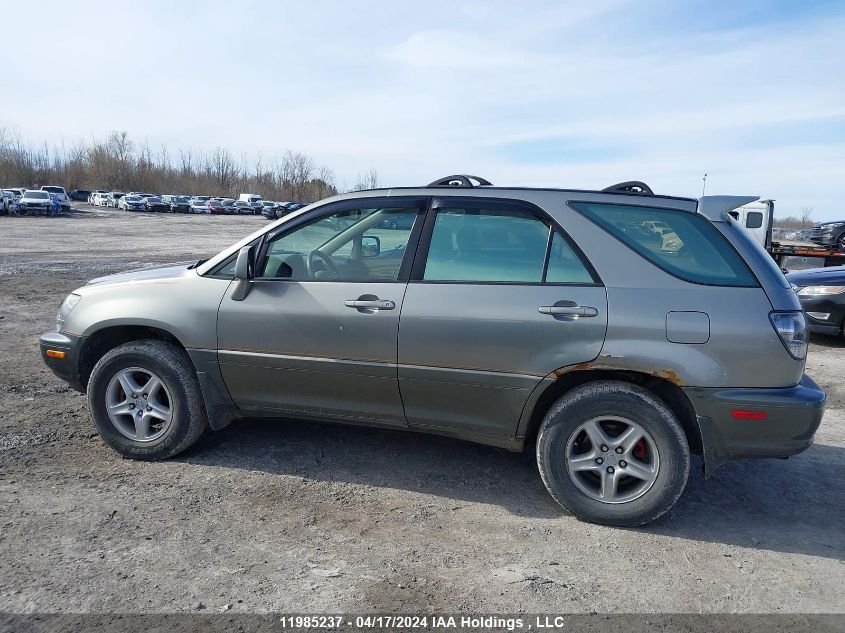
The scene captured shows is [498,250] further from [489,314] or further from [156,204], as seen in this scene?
[156,204]

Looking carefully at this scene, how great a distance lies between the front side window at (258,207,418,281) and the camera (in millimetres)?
4094

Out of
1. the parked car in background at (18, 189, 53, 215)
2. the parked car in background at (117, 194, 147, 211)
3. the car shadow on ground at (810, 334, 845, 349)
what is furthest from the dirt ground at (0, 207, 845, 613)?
the parked car in background at (117, 194, 147, 211)

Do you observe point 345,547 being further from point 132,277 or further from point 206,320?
point 132,277

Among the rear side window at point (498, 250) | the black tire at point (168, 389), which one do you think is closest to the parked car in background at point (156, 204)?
the black tire at point (168, 389)

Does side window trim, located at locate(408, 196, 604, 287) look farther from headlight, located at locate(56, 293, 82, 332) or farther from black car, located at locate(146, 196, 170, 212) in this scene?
black car, located at locate(146, 196, 170, 212)

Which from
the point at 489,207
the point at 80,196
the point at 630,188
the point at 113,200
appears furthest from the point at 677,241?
the point at 80,196

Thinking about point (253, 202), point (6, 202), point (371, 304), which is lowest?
point (371, 304)

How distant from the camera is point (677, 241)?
368cm

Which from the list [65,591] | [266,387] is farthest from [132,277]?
[65,591]

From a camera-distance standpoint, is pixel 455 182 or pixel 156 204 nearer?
pixel 455 182

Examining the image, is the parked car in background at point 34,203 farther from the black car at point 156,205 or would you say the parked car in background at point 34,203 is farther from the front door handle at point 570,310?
the front door handle at point 570,310

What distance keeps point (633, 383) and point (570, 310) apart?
1.79 feet

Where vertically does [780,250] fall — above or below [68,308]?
above

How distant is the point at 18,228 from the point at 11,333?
1160 inches
